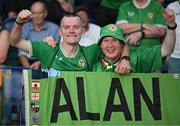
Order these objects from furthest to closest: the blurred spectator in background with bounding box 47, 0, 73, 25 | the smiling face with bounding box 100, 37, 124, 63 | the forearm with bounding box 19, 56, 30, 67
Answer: the blurred spectator in background with bounding box 47, 0, 73, 25
the forearm with bounding box 19, 56, 30, 67
the smiling face with bounding box 100, 37, 124, 63

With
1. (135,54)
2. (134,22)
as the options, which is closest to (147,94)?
(135,54)

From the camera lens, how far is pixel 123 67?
5777 mm

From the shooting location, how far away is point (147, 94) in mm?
5922

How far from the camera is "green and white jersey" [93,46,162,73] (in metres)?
6.05

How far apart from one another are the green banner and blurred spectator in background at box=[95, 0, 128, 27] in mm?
3060

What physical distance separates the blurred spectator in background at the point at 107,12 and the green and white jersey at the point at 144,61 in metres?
2.80

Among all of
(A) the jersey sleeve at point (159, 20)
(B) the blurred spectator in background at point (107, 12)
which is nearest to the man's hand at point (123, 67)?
(A) the jersey sleeve at point (159, 20)

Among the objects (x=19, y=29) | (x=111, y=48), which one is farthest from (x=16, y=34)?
(x=111, y=48)

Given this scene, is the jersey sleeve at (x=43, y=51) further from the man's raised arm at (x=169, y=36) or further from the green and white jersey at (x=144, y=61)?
the man's raised arm at (x=169, y=36)

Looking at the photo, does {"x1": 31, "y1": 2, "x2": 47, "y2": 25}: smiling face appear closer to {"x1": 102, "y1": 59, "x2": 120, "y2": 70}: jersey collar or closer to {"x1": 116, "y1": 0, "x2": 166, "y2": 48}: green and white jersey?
{"x1": 116, "y1": 0, "x2": 166, "y2": 48}: green and white jersey

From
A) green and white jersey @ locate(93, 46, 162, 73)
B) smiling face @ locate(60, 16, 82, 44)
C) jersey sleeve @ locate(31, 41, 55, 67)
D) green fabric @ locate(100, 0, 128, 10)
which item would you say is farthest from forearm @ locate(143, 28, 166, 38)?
jersey sleeve @ locate(31, 41, 55, 67)

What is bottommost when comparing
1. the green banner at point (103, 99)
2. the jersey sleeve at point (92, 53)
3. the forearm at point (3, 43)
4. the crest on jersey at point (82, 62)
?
the green banner at point (103, 99)

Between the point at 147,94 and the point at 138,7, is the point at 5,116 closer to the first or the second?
the point at 147,94

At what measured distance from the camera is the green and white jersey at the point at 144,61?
6.05 meters
